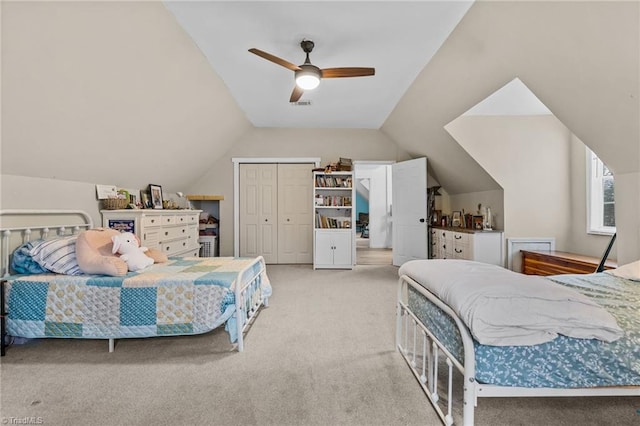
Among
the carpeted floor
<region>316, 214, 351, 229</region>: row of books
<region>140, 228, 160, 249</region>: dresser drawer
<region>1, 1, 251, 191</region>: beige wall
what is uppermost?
<region>1, 1, 251, 191</region>: beige wall

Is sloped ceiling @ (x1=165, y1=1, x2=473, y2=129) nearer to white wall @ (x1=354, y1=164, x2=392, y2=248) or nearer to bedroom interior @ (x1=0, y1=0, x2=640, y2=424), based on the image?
bedroom interior @ (x1=0, y1=0, x2=640, y2=424)

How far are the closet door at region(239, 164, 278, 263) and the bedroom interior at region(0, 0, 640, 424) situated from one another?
1364 mm

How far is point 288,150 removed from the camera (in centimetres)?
560

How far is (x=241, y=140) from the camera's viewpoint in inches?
219

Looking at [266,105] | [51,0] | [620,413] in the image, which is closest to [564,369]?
[620,413]

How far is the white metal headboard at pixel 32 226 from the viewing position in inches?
92.4

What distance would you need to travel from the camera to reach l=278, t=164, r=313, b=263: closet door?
18.7ft

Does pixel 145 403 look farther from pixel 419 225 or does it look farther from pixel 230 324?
pixel 419 225

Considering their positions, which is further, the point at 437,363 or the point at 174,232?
the point at 174,232

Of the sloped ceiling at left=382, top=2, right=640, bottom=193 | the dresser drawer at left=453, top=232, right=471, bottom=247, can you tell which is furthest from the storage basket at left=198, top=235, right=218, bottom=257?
the sloped ceiling at left=382, top=2, right=640, bottom=193

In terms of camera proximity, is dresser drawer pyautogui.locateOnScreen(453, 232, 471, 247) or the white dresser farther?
dresser drawer pyautogui.locateOnScreen(453, 232, 471, 247)

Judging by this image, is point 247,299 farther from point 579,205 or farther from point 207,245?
point 579,205

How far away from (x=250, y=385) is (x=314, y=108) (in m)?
3.85

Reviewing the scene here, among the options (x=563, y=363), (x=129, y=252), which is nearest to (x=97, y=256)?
(x=129, y=252)
